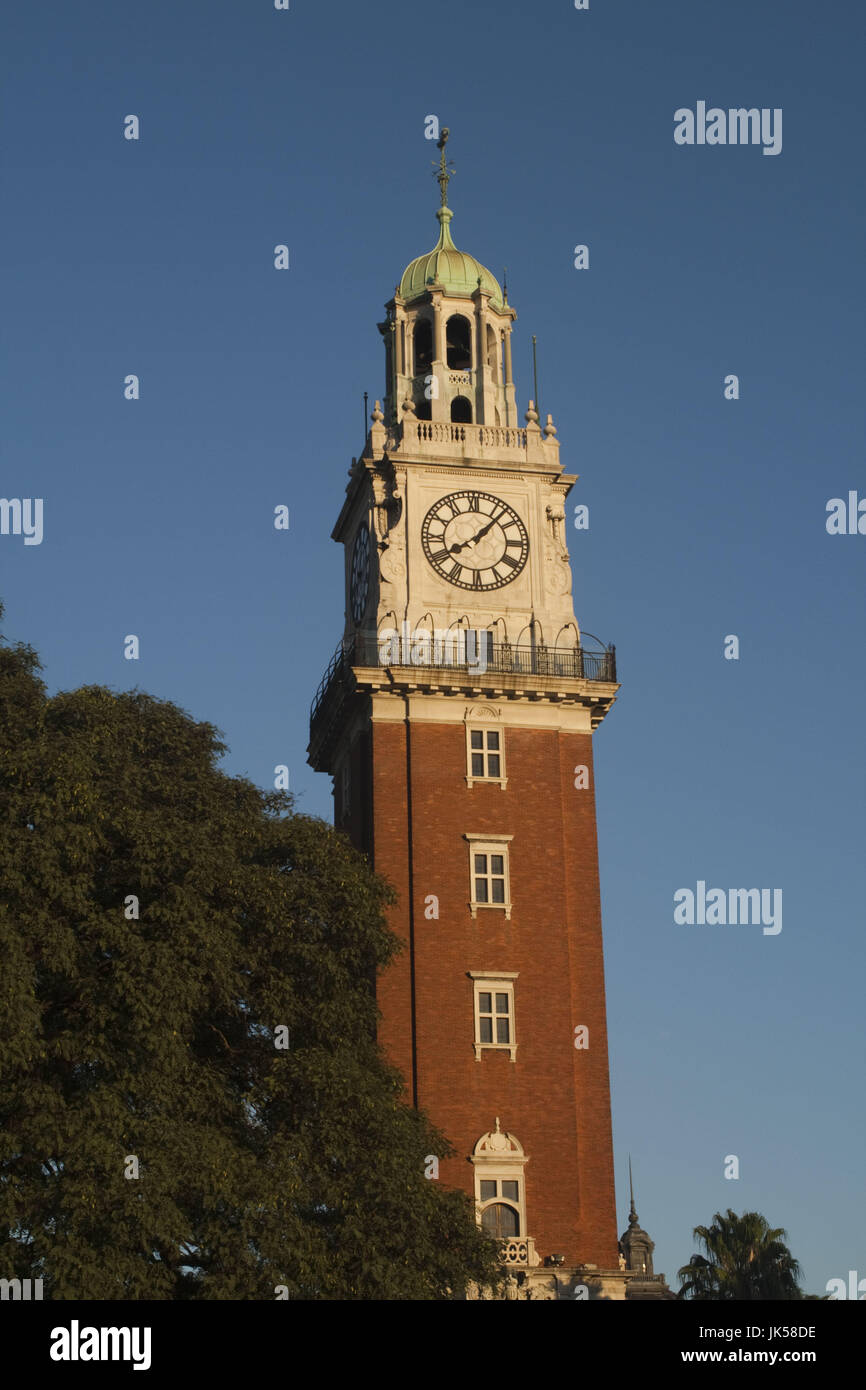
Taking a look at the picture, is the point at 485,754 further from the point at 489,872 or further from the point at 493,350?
the point at 493,350

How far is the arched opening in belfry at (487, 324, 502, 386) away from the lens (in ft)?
225

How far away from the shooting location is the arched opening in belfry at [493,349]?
68.7 m

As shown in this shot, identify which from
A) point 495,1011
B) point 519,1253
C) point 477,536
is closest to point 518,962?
point 495,1011

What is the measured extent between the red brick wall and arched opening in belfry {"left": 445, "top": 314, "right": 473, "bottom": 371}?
53.2 ft

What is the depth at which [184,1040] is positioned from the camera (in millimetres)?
41781

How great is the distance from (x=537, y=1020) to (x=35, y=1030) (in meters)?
21.0

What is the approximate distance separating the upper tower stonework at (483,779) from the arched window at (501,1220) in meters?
0.09

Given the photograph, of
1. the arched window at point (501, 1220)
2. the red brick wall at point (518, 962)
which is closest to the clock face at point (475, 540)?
the red brick wall at point (518, 962)

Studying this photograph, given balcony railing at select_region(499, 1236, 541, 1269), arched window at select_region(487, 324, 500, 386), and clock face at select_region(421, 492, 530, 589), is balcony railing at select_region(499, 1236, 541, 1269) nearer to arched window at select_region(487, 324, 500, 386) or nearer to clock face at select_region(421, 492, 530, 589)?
clock face at select_region(421, 492, 530, 589)

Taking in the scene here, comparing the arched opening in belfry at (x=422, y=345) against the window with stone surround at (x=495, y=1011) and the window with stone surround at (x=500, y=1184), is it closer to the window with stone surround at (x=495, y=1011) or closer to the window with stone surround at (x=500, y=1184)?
the window with stone surround at (x=495, y=1011)

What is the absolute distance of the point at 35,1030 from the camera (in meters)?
39.7

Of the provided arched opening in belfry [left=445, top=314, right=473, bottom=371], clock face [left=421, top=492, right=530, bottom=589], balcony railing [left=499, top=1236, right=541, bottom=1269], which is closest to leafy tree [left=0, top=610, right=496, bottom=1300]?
balcony railing [left=499, top=1236, right=541, bottom=1269]

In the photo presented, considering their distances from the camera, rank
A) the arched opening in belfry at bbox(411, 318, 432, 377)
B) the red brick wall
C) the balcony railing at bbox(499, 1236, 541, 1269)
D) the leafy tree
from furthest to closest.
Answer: the arched opening in belfry at bbox(411, 318, 432, 377), the red brick wall, the balcony railing at bbox(499, 1236, 541, 1269), the leafy tree
